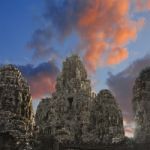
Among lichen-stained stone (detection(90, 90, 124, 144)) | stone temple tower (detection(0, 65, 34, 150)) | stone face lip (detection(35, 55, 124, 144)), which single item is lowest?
stone temple tower (detection(0, 65, 34, 150))

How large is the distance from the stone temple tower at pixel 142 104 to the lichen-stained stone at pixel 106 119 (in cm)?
954

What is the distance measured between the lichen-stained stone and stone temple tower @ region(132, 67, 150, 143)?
31.3 ft

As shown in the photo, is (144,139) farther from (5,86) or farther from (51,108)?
(51,108)

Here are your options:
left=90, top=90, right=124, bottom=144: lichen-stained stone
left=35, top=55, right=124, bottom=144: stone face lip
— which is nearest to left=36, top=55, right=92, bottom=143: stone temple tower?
left=35, top=55, right=124, bottom=144: stone face lip

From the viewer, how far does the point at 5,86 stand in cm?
3061

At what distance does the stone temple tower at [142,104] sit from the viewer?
3933 cm

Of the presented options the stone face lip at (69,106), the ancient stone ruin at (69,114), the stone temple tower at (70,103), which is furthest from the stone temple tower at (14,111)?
the stone temple tower at (70,103)

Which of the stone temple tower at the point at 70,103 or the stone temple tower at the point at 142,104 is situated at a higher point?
the stone temple tower at the point at 70,103

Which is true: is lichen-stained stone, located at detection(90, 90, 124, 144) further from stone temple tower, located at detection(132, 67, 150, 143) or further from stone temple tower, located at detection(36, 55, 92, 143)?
stone temple tower, located at detection(36, 55, 92, 143)

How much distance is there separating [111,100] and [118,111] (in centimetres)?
159

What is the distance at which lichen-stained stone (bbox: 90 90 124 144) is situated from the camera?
51281 mm

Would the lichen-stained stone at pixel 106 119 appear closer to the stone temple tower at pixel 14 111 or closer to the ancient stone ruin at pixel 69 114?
the ancient stone ruin at pixel 69 114

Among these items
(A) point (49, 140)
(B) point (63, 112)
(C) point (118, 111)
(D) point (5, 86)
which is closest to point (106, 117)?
(C) point (118, 111)

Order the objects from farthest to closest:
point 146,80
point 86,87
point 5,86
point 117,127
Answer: point 86,87
point 117,127
point 146,80
point 5,86
